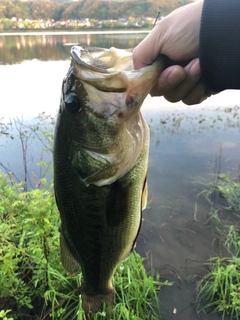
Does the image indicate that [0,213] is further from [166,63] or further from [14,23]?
[14,23]

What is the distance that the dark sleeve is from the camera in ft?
4.90

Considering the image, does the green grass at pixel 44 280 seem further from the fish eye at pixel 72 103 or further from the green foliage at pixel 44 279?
the fish eye at pixel 72 103

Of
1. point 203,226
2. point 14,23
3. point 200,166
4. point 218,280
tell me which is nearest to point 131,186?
point 218,280

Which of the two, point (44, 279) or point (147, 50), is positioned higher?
point (147, 50)

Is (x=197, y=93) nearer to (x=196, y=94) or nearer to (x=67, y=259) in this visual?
(x=196, y=94)

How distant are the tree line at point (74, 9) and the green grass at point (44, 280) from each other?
31.8m

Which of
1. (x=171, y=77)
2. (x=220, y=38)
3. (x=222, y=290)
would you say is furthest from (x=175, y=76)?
(x=222, y=290)

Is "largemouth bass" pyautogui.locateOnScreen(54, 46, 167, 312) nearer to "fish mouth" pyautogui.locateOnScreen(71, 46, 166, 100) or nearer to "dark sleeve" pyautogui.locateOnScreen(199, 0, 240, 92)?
"fish mouth" pyautogui.locateOnScreen(71, 46, 166, 100)

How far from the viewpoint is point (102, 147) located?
4.97ft

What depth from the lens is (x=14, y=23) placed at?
4025 cm

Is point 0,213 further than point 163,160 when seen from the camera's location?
No

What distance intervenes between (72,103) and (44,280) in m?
2.39

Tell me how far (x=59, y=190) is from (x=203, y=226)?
4032 mm

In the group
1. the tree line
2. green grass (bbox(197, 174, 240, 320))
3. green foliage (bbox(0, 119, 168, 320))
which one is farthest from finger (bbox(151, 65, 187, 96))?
the tree line
